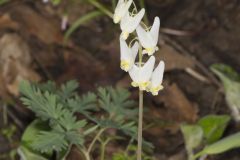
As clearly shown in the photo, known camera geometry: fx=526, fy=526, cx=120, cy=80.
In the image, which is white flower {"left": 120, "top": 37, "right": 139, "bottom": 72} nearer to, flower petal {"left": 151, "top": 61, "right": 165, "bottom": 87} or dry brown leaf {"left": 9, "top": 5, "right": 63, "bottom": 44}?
flower petal {"left": 151, "top": 61, "right": 165, "bottom": 87}

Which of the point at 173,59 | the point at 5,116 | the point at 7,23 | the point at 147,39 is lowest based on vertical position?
the point at 147,39

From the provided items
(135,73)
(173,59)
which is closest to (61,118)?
(135,73)

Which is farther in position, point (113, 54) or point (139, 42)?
point (113, 54)

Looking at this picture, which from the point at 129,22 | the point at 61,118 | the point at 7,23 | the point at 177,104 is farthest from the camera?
the point at 7,23

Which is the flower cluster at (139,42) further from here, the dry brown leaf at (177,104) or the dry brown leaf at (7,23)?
the dry brown leaf at (7,23)

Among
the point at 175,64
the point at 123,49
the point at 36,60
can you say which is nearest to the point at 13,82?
the point at 36,60

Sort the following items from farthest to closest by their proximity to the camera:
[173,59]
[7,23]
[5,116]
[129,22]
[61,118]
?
[7,23]
[173,59]
[5,116]
[61,118]
[129,22]

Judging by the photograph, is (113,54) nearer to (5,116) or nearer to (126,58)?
(5,116)

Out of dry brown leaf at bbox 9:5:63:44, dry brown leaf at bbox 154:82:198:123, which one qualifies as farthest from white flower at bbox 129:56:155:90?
dry brown leaf at bbox 9:5:63:44

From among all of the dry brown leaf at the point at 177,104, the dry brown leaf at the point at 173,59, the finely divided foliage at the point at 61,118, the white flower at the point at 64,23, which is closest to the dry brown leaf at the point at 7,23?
the white flower at the point at 64,23

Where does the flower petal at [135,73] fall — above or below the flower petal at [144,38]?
below
